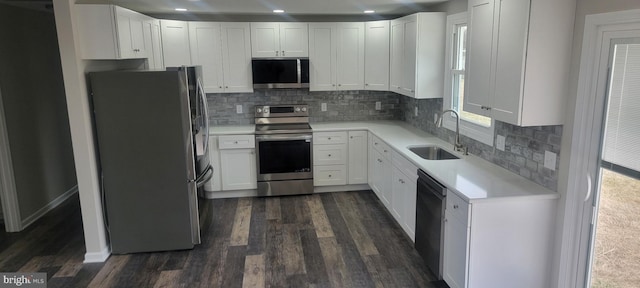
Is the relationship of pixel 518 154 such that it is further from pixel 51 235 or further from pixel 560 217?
pixel 51 235

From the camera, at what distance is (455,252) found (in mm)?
2812

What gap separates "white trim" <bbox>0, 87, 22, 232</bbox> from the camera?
411 cm

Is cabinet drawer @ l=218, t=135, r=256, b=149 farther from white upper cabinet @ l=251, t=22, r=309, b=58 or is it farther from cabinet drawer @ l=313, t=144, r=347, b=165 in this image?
white upper cabinet @ l=251, t=22, r=309, b=58

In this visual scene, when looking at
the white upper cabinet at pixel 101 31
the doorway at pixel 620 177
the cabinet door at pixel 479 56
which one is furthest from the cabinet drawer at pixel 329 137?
the doorway at pixel 620 177

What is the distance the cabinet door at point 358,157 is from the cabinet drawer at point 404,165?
1.10 m

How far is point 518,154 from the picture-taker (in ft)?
10.0

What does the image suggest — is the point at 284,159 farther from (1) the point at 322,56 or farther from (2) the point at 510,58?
(2) the point at 510,58

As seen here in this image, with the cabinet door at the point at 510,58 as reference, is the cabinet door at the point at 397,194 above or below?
below

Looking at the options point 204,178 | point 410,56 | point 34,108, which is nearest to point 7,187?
point 34,108

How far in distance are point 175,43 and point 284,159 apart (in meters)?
1.92

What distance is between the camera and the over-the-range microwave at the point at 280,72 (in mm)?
5105

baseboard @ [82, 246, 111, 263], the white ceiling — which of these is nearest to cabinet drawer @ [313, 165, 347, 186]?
the white ceiling

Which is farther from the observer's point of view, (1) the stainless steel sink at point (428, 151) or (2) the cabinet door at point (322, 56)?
(2) the cabinet door at point (322, 56)

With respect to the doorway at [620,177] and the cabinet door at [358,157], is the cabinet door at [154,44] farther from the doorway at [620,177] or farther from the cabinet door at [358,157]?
the doorway at [620,177]
